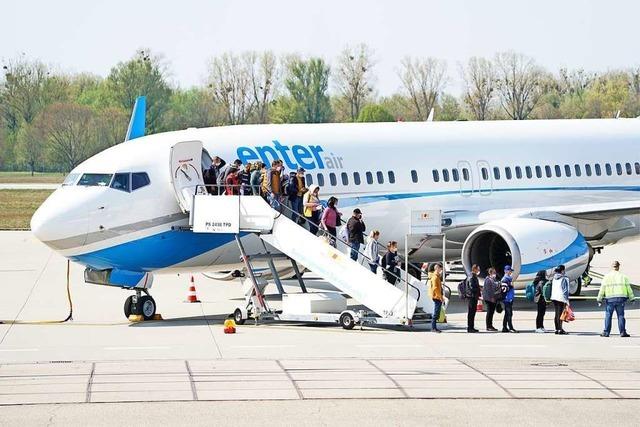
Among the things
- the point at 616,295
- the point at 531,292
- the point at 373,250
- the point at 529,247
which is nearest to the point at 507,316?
the point at 616,295

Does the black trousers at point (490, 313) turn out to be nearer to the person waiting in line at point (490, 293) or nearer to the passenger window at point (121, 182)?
the person waiting in line at point (490, 293)

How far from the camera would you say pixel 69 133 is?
116688mm

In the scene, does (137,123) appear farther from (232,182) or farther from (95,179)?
(232,182)

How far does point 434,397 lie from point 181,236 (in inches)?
449

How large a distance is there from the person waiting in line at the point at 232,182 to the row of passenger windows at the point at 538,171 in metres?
5.90

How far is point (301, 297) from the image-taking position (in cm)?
3005

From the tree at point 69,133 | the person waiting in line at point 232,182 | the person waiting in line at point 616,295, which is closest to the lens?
the person waiting in line at point 616,295

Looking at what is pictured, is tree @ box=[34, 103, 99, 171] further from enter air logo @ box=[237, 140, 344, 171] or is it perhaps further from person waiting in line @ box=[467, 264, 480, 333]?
person waiting in line @ box=[467, 264, 480, 333]

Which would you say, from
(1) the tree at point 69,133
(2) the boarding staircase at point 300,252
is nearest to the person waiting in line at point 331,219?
(2) the boarding staircase at point 300,252

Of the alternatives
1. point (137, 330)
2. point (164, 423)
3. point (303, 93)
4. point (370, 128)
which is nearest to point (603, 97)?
point (303, 93)

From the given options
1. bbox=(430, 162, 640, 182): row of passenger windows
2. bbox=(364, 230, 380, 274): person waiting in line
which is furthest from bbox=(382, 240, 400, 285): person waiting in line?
bbox=(430, 162, 640, 182): row of passenger windows

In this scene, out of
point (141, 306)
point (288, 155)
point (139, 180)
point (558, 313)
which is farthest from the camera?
point (288, 155)

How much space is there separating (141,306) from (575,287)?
37.6ft

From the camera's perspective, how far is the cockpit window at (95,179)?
3056cm
